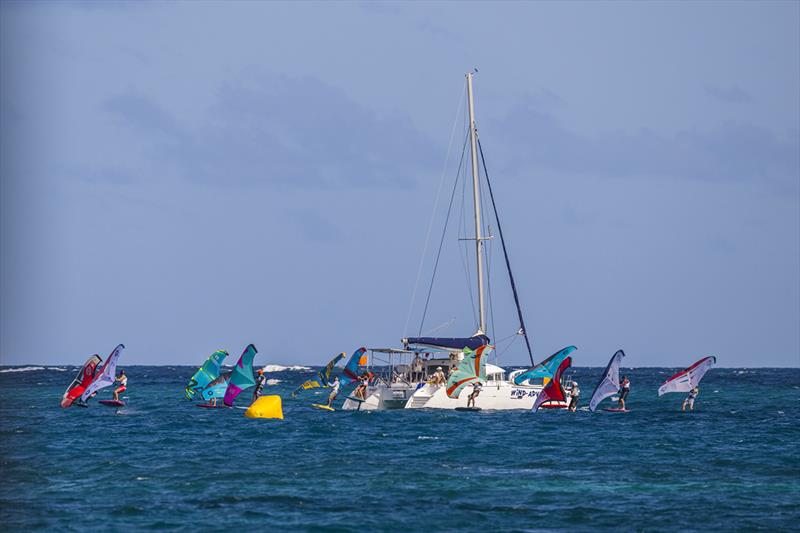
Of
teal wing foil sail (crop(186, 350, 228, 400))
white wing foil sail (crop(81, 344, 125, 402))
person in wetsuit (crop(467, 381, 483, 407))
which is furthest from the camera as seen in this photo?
teal wing foil sail (crop(186, 350, 228, 400))

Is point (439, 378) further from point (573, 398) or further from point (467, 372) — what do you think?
point (573, 398)

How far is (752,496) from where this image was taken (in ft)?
96.3

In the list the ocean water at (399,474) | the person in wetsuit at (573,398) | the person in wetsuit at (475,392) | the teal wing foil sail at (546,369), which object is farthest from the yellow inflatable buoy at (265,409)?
the person in wetsuit at (573,398)

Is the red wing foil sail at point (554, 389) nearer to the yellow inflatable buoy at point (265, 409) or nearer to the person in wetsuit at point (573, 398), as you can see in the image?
the person in wetsuit at point (573, 398)

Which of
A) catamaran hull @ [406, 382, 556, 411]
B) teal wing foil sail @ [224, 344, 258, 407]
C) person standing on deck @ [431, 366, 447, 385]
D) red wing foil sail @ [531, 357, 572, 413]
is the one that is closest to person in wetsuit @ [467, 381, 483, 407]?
catamaran hull @ [406, 382, 556, 411]

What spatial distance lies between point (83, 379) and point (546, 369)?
23.8 metres

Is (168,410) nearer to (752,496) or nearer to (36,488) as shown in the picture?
(36,488)

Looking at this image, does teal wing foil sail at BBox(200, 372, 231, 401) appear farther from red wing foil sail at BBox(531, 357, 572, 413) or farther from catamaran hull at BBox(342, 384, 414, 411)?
red wing foil sail at BBox(531, 357, 572, 413)

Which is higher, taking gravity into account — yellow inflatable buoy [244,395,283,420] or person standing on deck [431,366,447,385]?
person standing on deck [431,366,447,385]

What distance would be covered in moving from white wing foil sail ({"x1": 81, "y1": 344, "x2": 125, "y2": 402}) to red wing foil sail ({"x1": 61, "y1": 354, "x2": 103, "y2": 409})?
547mm

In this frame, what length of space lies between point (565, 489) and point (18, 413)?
131 feet

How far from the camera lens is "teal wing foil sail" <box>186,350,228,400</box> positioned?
60500 mm

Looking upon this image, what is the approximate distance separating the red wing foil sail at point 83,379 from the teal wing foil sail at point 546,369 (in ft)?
68.3

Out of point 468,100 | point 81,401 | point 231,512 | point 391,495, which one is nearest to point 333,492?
point 391,495
